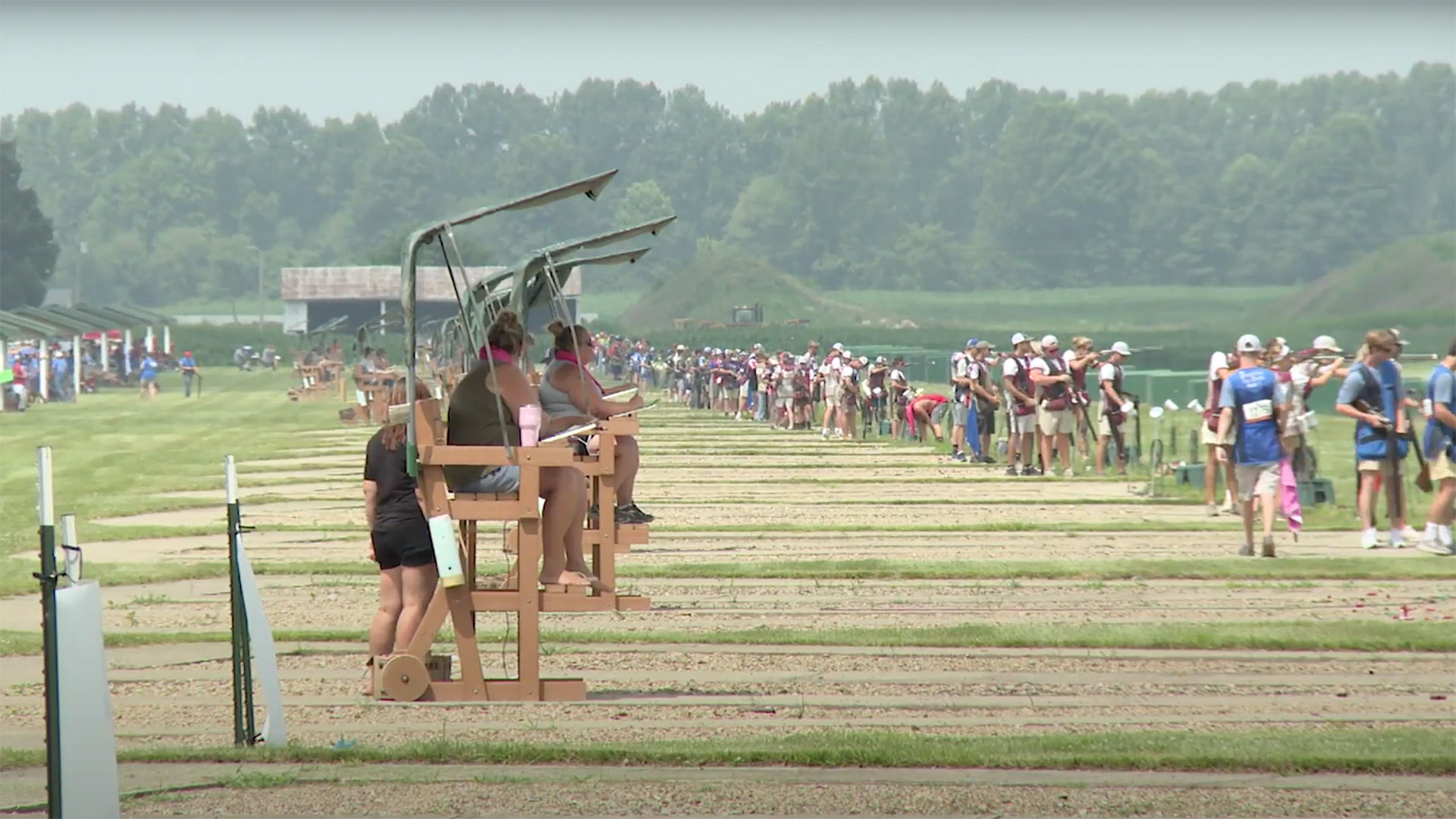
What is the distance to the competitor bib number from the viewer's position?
16500 mm

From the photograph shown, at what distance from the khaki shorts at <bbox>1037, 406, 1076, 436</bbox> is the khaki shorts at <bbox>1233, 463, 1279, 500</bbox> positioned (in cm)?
957

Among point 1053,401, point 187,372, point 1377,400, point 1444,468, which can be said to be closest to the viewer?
point 1444,468

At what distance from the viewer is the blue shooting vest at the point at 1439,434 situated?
54.7 ft

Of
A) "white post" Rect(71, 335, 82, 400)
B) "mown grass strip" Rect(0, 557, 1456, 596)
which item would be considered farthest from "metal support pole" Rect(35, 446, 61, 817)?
"white post" Rect(71, 335, 82, 400)

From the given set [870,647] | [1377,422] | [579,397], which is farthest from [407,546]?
[1377,422]

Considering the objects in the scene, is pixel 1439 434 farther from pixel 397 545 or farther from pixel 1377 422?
pixel 397 545

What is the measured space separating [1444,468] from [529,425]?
886cm

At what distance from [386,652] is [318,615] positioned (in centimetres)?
318

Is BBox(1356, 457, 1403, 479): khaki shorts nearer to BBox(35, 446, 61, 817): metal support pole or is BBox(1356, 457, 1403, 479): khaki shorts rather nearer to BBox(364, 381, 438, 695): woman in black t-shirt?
BBox(364, 381, 438, 695): woman in black t-shirt

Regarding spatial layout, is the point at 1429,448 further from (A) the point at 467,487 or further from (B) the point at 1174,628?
(A) the point at 467,487

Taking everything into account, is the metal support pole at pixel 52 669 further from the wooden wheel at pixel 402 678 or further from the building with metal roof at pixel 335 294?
the building with metal roof at pixel 335 294

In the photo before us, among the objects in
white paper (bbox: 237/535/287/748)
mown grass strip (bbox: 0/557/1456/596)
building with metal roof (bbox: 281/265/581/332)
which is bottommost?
mown grass strip (bbox: 0/557/1456/596)

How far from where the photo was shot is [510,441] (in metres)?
10.5

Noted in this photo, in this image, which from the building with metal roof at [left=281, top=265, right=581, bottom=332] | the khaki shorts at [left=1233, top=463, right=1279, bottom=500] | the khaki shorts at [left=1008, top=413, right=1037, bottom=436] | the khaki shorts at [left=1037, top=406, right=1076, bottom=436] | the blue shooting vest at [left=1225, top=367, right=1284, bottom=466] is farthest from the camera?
the building with metal roof at [left=281, top=265, right=581, bottom=332]
